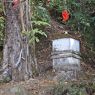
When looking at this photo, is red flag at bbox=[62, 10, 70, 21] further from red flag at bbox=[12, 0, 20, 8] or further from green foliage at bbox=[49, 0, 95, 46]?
red flag at bbox=[12, 0, 20, 8]

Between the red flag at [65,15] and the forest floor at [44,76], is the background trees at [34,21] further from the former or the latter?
the forest floor at [44,76]

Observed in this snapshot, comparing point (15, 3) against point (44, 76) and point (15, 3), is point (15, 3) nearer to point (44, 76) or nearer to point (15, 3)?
point (15, 3)

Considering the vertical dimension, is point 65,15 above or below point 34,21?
above

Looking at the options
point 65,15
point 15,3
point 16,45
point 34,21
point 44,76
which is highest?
point 15,3

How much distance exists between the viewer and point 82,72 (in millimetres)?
6535

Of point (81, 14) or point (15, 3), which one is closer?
point (15, 3)

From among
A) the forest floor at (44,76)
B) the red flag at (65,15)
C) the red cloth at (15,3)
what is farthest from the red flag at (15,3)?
the red flag at (65,15)

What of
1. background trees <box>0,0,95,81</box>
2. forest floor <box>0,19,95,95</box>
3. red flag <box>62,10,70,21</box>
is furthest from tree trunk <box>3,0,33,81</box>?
red flag <box>62,10,70,21</box>

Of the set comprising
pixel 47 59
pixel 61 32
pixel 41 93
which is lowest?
pixel 41 93

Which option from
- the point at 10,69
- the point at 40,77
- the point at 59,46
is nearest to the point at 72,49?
the point at 59,46

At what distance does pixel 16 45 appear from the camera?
6117 millimetres

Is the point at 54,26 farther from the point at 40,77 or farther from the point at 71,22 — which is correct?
the point at 40,77

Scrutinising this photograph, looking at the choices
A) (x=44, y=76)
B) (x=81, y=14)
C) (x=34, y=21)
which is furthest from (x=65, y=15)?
(x=44, y=76)

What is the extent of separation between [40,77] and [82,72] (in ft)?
2.75
